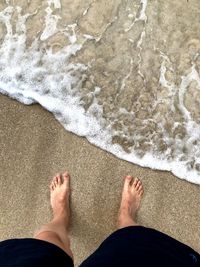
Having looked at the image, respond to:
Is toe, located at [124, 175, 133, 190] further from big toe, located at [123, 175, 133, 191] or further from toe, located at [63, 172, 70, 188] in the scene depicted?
toe, located at [63, 172, 70, 188]

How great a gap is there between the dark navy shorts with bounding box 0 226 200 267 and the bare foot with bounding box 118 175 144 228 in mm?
193

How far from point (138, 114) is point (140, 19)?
40cm

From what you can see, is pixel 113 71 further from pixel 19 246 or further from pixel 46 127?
pixel 19 246

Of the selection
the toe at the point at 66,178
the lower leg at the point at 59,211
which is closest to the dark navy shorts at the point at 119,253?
the lower leg at the point at 59,211

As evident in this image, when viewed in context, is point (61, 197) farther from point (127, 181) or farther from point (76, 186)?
point (127, 181)

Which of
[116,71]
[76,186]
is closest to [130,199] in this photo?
[76,186]

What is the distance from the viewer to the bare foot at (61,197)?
1.62m

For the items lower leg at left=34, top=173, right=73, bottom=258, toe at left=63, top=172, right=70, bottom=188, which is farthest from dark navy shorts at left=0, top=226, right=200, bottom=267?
toe at left=63, top=172, right=70, bottom=188

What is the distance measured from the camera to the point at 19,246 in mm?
1298

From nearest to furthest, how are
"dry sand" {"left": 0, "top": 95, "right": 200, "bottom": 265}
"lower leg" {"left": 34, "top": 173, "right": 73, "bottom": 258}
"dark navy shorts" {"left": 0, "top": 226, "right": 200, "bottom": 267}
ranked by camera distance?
1. "dark navy shorts" {"left": 0, "top": 226, "right": 200, "bottom": 267}
2. "lower leg" {"left": 34, "top": 173, "right": 73, "bottom": 258}
3. "dry sand" {"left": 0, "top": 95, "right": 200, "bottom": 265}

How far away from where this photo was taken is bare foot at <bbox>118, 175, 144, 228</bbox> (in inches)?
63.8

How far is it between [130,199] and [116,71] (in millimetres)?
504

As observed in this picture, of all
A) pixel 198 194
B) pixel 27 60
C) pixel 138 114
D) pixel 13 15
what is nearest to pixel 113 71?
pixel 138 114

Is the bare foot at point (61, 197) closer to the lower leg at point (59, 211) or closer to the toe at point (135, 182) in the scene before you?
the lower leg at point (59, 211)
